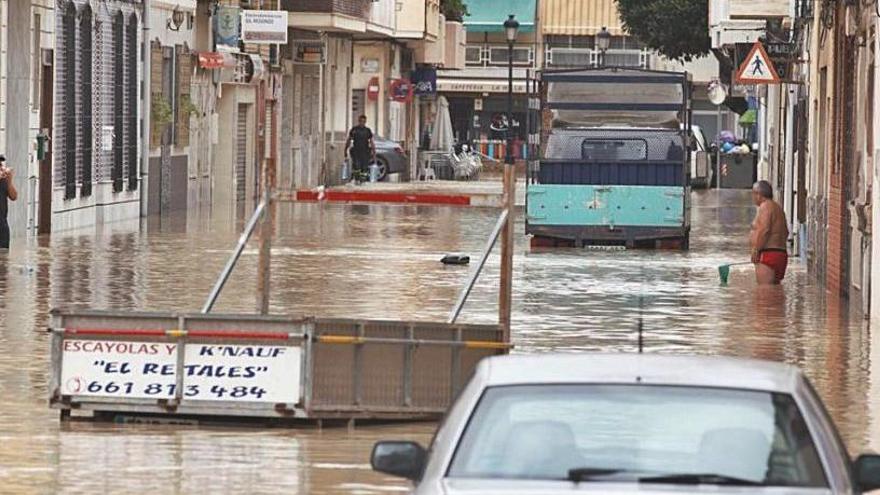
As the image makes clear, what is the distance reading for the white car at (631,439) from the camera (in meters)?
7.25

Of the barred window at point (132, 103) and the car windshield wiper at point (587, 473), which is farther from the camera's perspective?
the barred window at point (132, 103)

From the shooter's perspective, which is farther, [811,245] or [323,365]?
[811,245]

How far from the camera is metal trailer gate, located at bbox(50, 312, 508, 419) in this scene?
1408cm

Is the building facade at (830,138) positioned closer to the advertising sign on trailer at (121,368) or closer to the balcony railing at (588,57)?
the advertising sign on trailer at (121,368)

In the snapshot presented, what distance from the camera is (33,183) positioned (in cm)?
3631

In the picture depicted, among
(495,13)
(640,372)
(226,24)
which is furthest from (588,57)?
(640,372)

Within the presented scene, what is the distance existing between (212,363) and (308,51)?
157ft

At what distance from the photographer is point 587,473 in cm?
727

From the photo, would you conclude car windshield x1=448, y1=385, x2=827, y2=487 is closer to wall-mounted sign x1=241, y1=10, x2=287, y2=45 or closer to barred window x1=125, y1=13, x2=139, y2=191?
barred window x1=125, y1=13, x2=139, y2=191

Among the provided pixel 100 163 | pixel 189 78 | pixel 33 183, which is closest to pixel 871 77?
pixel 33 183

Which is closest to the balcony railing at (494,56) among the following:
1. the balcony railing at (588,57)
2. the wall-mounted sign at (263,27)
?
the balcony railing at (588,57)

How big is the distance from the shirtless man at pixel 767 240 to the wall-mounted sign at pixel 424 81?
52235 mm

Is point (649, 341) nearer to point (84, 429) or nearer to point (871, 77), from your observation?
point (871, 77)

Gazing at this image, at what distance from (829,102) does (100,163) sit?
591 inches
